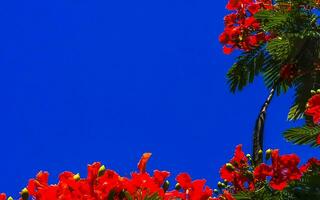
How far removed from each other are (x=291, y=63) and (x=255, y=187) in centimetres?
283

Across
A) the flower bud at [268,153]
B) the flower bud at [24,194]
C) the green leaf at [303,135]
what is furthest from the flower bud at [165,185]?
the flower bud at [268,153]

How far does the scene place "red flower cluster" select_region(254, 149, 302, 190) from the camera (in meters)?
4.89

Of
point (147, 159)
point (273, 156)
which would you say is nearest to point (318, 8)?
point (273, 156)

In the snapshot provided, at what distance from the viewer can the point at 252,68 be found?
26.3 ft

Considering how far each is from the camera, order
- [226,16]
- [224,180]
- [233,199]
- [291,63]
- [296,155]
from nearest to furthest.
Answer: [233,199], [296,155], [224,180], [291,63], [226,16]

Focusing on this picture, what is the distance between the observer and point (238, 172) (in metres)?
5.49

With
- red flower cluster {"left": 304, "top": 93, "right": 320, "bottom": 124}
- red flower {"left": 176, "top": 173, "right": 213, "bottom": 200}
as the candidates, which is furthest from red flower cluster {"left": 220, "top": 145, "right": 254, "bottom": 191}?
red flower {"left": 176, "top": 173, "right": 213, "bottom": 200}

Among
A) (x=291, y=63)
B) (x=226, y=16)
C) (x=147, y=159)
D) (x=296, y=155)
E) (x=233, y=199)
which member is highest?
(x=226, y=16)

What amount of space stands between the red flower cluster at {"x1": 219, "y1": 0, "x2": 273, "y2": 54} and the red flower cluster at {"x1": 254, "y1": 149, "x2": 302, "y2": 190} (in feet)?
9.59

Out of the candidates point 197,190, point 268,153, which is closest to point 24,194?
point 197,190

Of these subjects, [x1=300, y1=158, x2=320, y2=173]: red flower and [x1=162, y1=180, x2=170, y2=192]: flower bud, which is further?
[x1=300, y1=158, x2=320, y2=173]: red flower

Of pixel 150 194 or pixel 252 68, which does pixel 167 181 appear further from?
pixel 252 68

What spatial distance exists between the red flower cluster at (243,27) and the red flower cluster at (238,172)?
8.74 ft

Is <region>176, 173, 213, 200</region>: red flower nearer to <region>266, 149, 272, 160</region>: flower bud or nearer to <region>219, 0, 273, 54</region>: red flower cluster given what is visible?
<region>266, 149, 272, 160</region>: flower bud
